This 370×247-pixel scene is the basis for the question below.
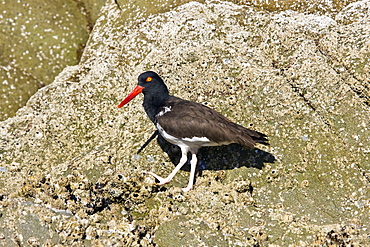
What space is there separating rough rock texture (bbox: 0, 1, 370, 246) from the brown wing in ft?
2.76

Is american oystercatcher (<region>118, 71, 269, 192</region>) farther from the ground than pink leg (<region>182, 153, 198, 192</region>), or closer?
Result: farther from the ground

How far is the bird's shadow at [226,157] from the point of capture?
8.64 m

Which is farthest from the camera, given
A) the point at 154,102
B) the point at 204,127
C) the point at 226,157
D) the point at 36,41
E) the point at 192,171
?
the point at 36,41

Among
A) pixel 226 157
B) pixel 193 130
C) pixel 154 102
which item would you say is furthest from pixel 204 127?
pixel 154 102

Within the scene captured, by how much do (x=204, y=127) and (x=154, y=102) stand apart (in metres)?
1.53

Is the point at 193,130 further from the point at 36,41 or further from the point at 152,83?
the point at 36,41

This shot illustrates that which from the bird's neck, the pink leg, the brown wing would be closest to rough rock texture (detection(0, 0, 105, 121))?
the bird's neck

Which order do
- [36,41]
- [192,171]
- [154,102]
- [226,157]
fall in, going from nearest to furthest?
[192,171] < [226,157] < [154,102] < [36,41]

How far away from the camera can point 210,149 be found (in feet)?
29.9

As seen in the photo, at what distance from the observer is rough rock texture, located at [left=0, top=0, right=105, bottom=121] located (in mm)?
12984

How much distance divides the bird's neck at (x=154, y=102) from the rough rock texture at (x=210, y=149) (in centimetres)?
83

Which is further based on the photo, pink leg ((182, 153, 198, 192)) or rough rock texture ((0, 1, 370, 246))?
pink leg ((182, 153, 198, 192))

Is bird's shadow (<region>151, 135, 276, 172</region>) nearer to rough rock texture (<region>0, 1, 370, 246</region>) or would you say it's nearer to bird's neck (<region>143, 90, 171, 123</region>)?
rough rock texture (<region>0, 1, 370, 246</region>)

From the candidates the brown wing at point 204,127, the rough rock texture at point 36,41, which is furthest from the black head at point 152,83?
the rough rock texture at point 36,41
